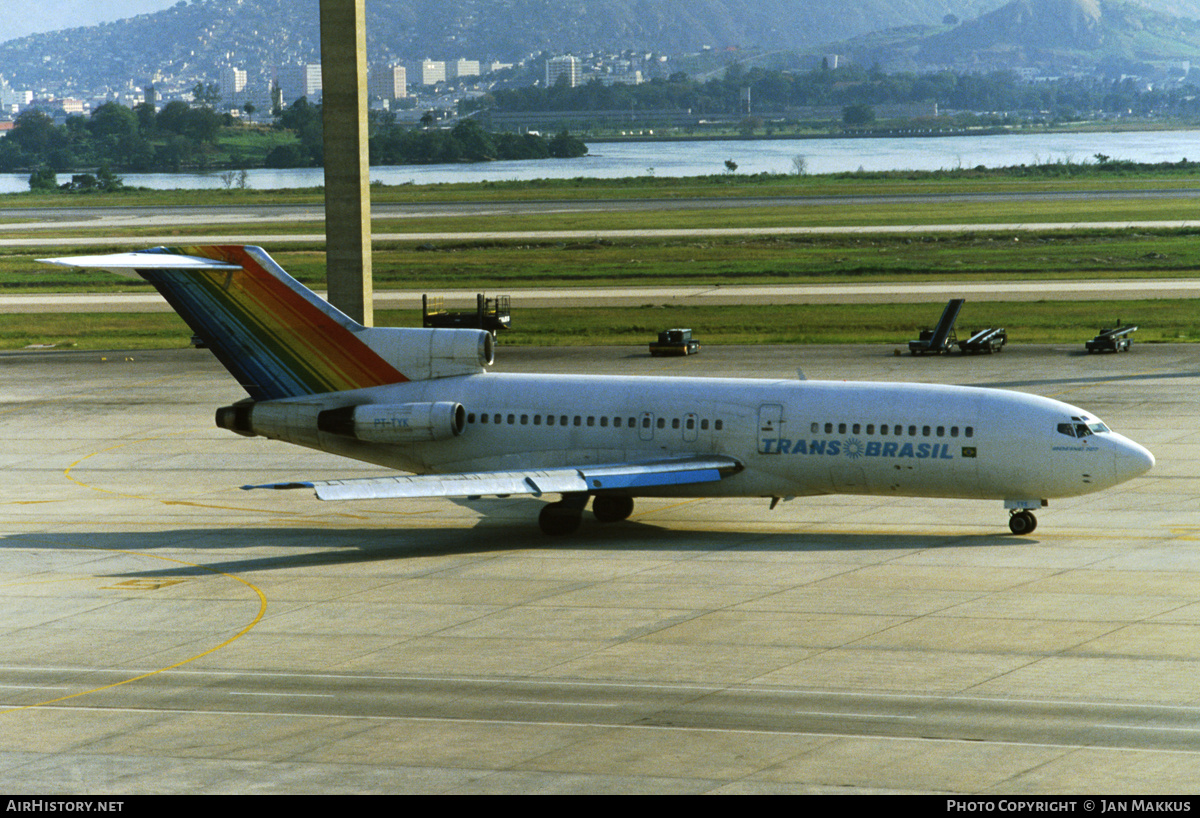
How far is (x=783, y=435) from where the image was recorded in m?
33.9

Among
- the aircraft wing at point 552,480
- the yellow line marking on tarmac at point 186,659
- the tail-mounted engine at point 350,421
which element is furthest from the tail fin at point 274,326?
the yellow line marking on tarmac at point 186,659

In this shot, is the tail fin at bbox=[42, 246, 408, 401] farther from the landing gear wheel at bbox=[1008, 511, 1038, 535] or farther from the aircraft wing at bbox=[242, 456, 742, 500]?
the landing gear wheel at bbox=[1008, 511, 1038, 535]

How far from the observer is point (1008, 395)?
33.9 meters

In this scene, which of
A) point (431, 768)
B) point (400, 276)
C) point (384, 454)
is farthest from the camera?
point (400, 276)

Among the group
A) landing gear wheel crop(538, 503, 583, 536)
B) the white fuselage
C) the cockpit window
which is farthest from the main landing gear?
the cockpit window

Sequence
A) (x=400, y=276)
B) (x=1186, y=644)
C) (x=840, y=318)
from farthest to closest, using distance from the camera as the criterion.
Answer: (x=400, y=276)
(x=840, y=318)
(x=1186, y=644)

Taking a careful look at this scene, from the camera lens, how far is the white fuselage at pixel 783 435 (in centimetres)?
3278

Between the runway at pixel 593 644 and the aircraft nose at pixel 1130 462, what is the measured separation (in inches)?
72.3

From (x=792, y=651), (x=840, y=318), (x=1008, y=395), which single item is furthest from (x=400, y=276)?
(x=792, y=651)

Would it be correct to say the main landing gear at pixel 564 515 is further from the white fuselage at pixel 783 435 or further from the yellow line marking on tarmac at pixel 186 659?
the yellow line marking on tarmac at pixel 186 659

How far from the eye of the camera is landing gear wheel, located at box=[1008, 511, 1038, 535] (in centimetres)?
3394

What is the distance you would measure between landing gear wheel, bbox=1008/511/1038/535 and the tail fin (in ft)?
56.1
